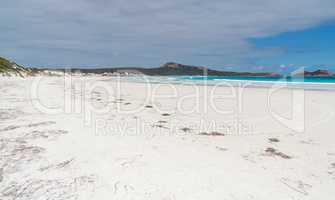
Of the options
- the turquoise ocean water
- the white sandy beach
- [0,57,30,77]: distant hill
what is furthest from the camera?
[0,57,30,77]: distant hill

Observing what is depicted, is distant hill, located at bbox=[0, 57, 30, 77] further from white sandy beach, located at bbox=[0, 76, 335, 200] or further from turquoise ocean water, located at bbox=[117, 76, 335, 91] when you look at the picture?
white sandy beach, located at bbox=[0, 76, 335, 200]

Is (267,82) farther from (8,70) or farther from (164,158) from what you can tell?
(8,70)

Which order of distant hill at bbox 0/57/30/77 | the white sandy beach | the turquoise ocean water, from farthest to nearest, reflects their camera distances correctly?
distant hill at bbox 0/57/30/77 < the turquoise ocean water < the white sandy beach

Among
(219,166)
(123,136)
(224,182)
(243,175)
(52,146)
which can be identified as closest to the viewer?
(224,182)

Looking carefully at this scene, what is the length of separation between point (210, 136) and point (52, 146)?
3341 millimetres

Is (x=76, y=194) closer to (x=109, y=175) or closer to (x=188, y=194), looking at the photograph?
(x=109, y=175)

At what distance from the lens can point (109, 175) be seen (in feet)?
12.3

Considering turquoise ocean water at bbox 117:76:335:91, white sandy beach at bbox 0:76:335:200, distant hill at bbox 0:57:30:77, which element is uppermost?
distant hill at bbox 0:57:30:77

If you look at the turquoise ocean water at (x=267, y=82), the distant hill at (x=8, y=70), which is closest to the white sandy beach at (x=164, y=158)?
the turquoise ocean water at (x=267, y=82)

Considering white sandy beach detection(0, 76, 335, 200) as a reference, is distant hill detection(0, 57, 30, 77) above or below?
above

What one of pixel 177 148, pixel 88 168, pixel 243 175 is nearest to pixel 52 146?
pixel 88 168

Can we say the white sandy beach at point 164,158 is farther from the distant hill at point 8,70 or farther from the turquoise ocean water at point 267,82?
the distant hill at point 8,70

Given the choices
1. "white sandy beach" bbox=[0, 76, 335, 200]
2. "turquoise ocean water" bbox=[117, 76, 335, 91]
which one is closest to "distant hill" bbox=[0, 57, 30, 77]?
"turquoise ocean water" bbox=[117, 76, 335, 91]

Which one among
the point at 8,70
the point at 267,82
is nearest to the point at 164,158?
the point at 267,82
